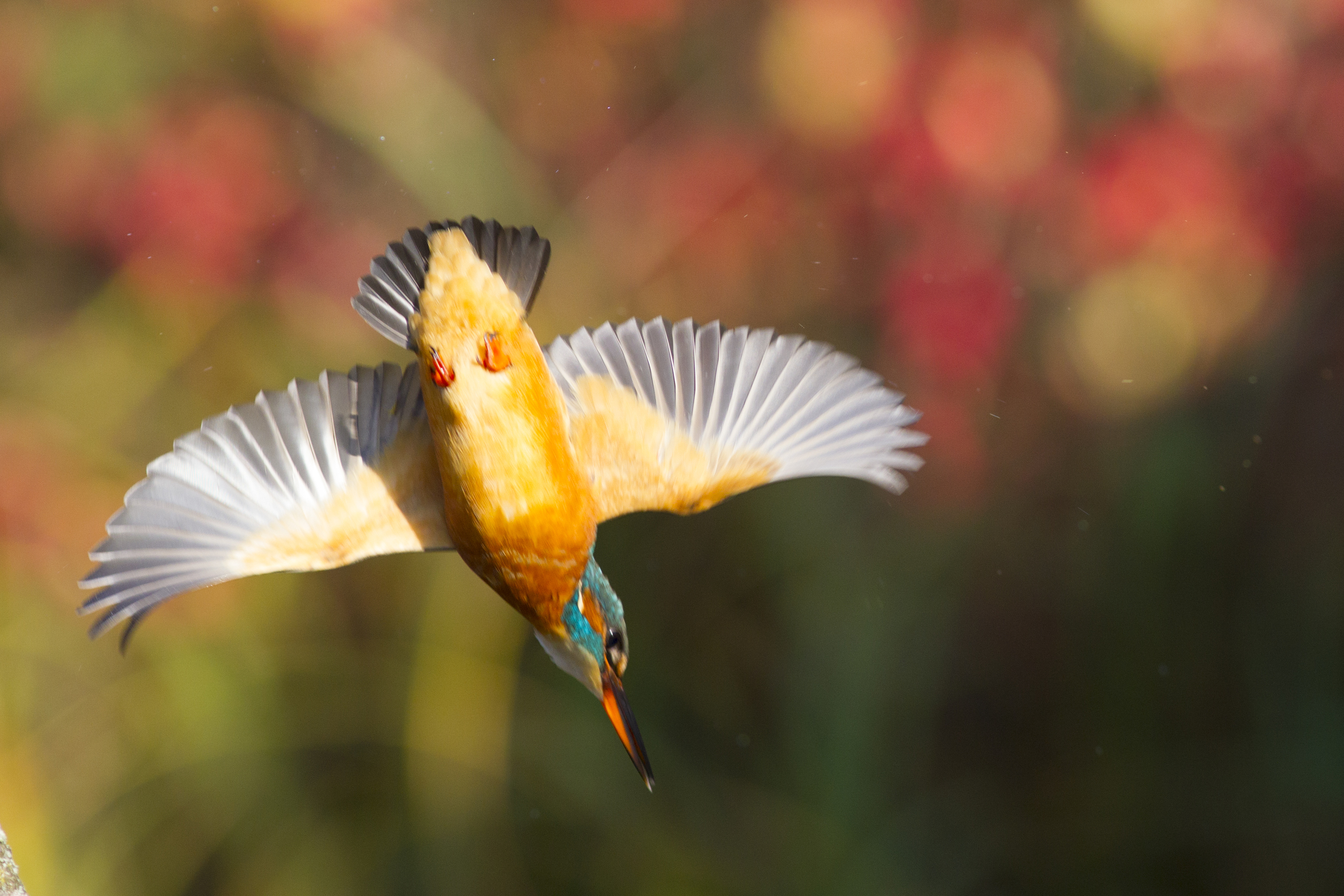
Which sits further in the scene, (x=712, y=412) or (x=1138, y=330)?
(x=1138, y=330)

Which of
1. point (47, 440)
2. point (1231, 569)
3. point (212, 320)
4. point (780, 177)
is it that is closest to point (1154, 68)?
point (780, 177)

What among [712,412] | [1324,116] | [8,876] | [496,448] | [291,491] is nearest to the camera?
[8,876]

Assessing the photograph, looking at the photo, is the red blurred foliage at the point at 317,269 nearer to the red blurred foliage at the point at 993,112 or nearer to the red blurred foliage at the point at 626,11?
the red blurred foliage at the point at 626,11

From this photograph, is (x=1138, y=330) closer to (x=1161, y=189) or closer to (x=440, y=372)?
(x=1161, y=189)

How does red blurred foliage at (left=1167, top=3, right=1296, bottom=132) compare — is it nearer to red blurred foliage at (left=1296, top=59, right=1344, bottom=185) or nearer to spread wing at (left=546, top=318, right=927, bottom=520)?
red blurred foliage at (left=1296, top=59, right=1344, bottom=185)

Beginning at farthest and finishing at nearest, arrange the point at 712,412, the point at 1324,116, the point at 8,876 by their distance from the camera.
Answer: the point at 1324,116
the point at 712,412
the point at 8,876

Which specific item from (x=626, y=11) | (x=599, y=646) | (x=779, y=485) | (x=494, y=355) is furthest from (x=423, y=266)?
(x=626, y=11)

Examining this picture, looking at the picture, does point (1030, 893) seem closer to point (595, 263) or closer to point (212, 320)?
point (595, 263)

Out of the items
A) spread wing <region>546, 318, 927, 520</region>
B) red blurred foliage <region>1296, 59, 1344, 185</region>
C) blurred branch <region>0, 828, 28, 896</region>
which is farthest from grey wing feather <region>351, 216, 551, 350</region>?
red blurred foliage <region>1296, 59, 1344, 185</region>
